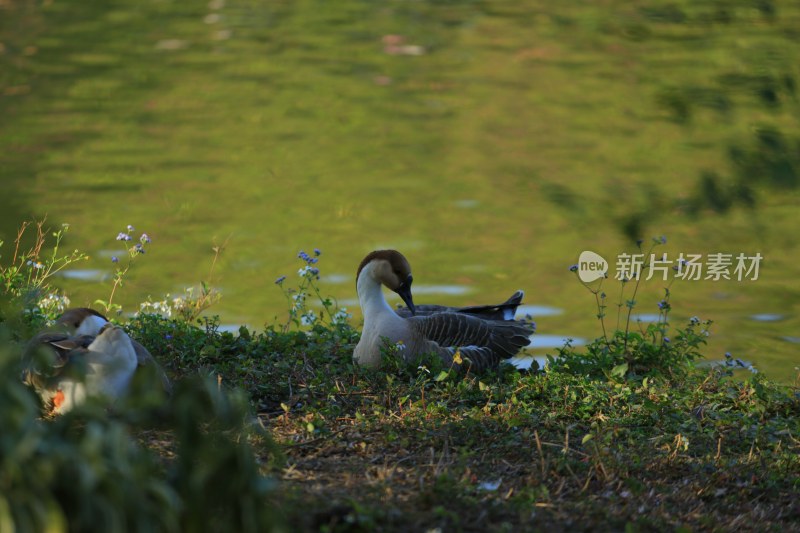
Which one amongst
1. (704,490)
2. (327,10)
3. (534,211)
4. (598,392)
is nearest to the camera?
(704,490)

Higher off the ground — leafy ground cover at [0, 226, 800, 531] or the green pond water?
leafy ground cover at [0, 226, 800, 531]

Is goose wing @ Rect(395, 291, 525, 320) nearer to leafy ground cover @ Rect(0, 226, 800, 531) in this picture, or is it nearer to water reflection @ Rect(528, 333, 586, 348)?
leafy ground cover @ Rect(0, 226, 800, 531)

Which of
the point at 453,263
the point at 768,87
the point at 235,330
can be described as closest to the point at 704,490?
the point at 768,87

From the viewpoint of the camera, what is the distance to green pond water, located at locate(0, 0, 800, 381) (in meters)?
11.3

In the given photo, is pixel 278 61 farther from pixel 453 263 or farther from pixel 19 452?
pixel 19 452

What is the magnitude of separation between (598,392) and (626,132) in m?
11.9

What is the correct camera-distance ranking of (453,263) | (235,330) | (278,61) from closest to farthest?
(235,330) → (453,263) → (278,61)

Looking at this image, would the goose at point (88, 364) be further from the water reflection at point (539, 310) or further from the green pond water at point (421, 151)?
the water reflection at point (539, 310)

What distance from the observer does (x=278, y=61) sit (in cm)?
2423
